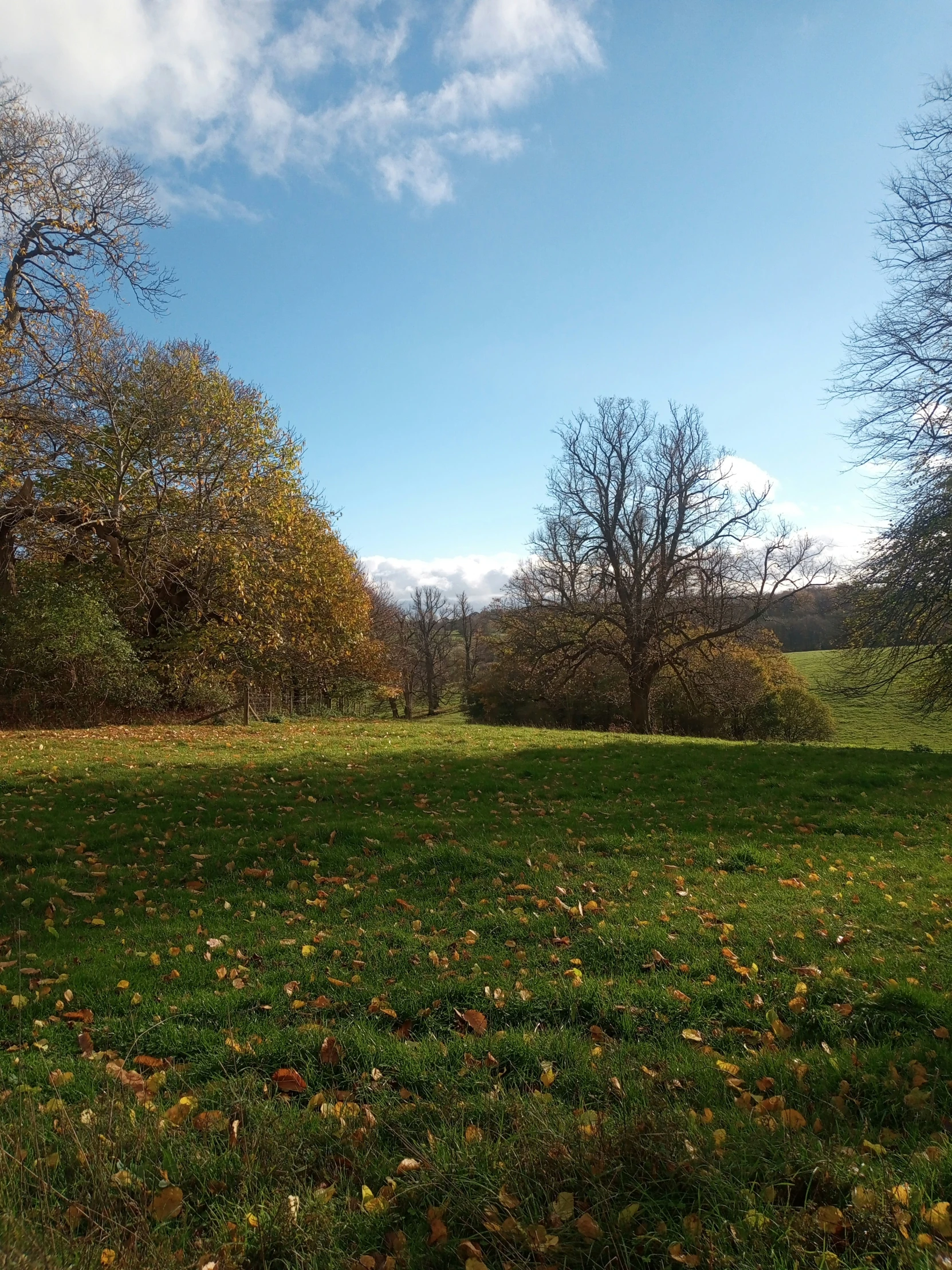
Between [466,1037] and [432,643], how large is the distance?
57328 millimetres

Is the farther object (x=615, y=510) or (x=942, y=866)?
(x=615, y=510)

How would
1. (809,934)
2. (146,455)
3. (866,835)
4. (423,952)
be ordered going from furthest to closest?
(146,455)
(866,835)
(809,934)
(423,952)

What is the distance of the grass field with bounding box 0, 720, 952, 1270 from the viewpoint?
249 centimetres

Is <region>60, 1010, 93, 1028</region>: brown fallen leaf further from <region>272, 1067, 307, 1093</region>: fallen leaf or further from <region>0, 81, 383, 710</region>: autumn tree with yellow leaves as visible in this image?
<region>0, 81, 383, 710</region>: autumn tree with yellow leaves

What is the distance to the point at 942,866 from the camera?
25.6 ft

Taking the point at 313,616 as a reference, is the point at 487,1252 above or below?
below

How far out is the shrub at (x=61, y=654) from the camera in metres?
18.6

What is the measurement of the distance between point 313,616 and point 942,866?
21663mm

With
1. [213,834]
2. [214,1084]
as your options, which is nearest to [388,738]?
[213,834]

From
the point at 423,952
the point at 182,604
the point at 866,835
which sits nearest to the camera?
the point at 423,952

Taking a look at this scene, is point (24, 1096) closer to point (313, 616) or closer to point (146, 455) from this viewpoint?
point (146, 455)

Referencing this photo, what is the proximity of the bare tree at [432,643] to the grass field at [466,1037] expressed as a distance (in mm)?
47719

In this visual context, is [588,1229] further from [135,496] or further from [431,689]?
[431,689]

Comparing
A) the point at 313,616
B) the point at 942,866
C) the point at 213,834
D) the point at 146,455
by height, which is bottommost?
the point at 942,866
